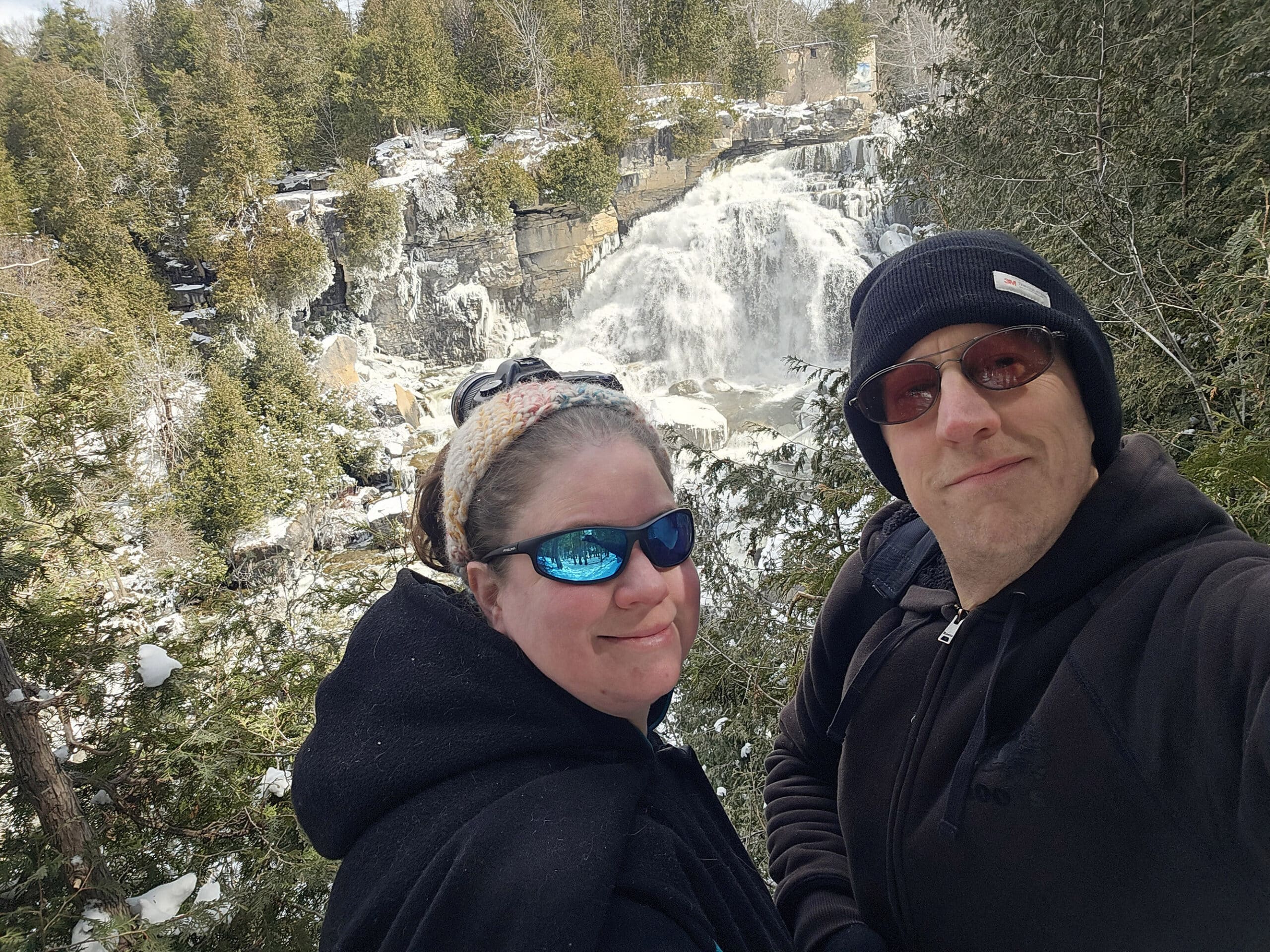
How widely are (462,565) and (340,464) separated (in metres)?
17.8

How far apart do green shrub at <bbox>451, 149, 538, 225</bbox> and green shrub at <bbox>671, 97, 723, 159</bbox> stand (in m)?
5.80

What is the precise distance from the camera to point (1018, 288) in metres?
1.02

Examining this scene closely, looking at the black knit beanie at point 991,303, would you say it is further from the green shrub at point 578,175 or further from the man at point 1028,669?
the green shrub at point 578,175

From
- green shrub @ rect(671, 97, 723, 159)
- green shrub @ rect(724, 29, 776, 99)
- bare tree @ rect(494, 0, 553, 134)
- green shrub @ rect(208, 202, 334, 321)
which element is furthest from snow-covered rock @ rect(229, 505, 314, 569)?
green shrub @ rect(724, 29, 776, 99)

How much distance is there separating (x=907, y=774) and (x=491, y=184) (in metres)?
24.7

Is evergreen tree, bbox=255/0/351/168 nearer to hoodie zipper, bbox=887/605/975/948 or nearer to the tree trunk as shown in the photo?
the tree trunk

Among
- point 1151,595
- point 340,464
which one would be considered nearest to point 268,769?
point 1151,595

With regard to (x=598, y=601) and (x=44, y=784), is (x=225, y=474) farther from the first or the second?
(x=598, y=601)

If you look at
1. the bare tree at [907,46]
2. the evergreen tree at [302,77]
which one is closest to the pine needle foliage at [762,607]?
the bare tree at [907,46]

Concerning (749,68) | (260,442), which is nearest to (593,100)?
(749,68)

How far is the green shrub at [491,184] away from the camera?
902 inches

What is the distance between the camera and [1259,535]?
186 cm

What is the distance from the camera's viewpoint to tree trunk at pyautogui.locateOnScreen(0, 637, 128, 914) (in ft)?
8.28

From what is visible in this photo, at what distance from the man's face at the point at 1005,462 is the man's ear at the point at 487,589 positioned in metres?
0.69
